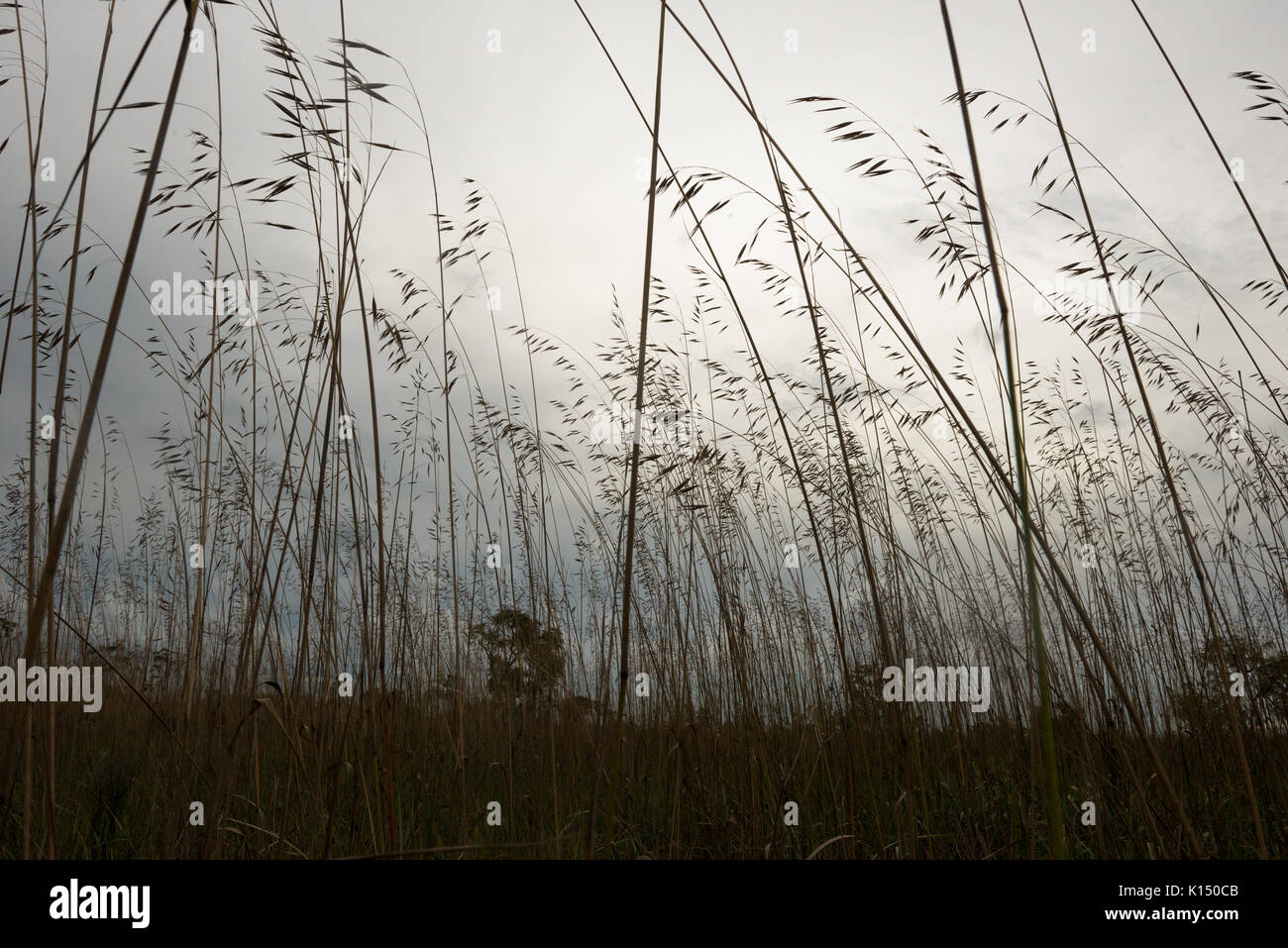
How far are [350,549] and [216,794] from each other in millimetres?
2441

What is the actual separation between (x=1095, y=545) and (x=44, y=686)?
420 cm

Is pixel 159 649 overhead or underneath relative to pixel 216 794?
overhead

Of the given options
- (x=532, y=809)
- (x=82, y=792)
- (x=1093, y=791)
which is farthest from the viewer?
(x=82, y=792)

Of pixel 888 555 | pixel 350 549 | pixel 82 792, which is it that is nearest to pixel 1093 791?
pixel 888 555

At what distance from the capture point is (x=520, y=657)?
3064 millimetres

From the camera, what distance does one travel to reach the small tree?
2.65 m

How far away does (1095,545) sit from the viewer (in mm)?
3748

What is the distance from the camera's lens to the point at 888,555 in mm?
2604

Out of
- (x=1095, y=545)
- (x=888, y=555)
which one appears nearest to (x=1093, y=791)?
(x=888, y=555)

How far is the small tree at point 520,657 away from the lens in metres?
2.65

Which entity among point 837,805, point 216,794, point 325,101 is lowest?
point 837,805
